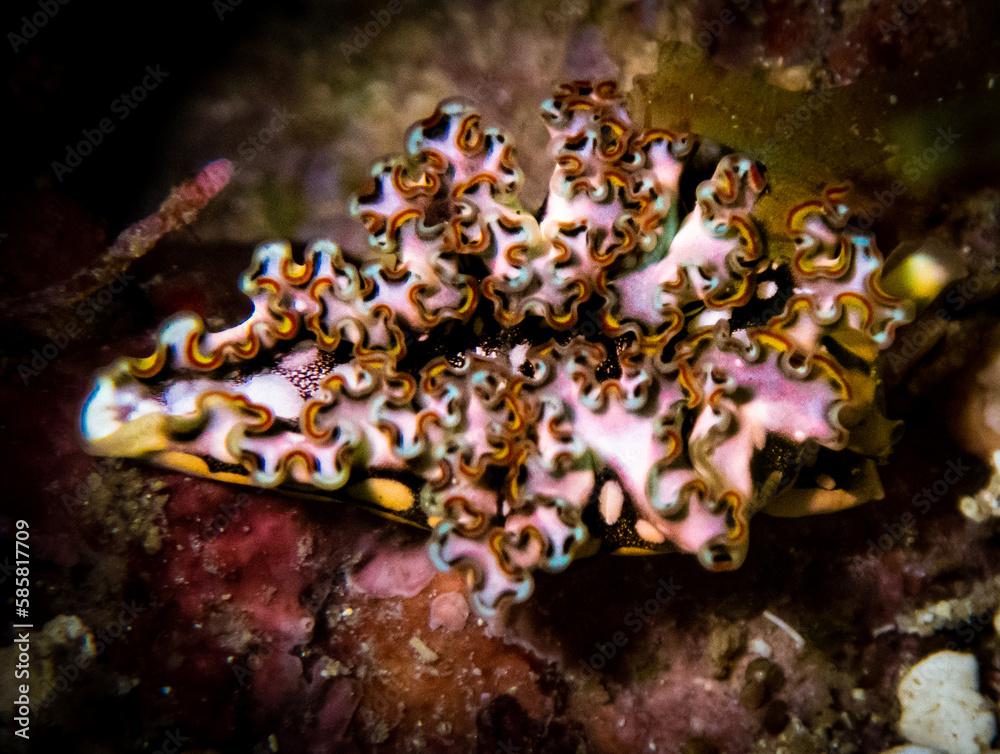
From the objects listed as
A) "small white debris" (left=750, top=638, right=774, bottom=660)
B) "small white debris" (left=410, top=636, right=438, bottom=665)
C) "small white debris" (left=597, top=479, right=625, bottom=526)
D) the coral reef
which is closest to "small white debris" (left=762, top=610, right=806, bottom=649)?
"small white debris" (left=750, top=638, right=774, bottom=660)

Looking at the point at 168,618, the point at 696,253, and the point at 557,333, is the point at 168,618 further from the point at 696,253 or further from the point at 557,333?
the point at 696,253

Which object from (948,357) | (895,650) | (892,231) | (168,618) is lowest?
(895,650)

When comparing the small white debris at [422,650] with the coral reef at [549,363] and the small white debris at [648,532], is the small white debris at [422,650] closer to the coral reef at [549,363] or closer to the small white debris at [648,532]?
the coral reef at [549,363]

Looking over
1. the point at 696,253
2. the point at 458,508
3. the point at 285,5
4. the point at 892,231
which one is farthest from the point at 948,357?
the point at 285,5

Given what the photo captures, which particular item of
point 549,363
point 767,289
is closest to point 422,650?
point 549,363

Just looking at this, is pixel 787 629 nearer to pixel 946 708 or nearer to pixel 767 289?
pixel 946 708

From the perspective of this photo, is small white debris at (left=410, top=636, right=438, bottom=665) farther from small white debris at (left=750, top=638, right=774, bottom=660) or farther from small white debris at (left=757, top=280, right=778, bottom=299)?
small white debris at (left=757, top=280, right=778, bottom=299)

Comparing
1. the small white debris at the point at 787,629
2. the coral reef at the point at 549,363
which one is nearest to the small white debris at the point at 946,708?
the small white debris at the point at 787,629
